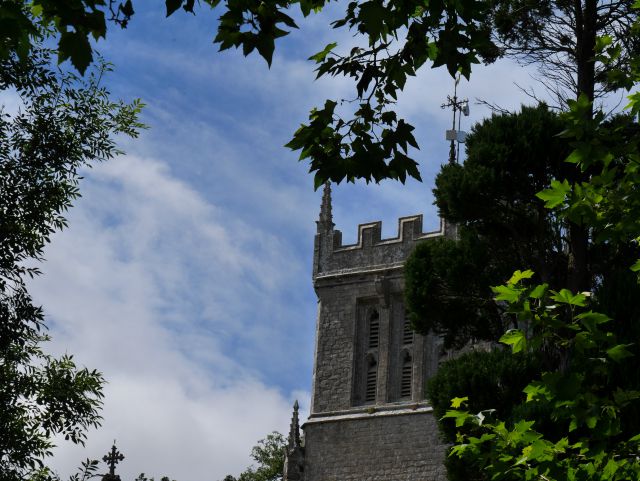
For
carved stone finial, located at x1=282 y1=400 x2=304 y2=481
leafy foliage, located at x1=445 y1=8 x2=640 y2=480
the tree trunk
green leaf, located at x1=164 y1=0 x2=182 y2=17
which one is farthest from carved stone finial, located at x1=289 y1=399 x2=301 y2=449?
green leaf, located at x1=164 y1=0 x2=182 y2=17

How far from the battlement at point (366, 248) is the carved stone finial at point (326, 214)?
0.20 meters

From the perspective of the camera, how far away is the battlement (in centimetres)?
4044

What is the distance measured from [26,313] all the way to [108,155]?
223 cm

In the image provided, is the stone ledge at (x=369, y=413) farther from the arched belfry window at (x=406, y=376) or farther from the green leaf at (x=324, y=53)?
the green leaf at (x=324, y=53)

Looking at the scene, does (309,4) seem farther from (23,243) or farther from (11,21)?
(23,243)

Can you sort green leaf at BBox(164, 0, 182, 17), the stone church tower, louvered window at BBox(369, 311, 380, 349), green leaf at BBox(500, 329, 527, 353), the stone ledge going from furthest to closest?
louvered window at BBox(369, 311, 380, 349), the stone ledge, the stone church tower, green leaf at BBox(500, 329, 527, 353), green leaf at BBox(164, 0, 182, 17)

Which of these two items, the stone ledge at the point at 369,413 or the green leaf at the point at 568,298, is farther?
the stone ledge at the point at 369,413

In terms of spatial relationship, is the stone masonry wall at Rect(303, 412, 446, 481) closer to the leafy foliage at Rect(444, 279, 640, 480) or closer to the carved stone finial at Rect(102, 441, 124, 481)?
the carved stone finial at Rect(102, 441, 124, 481)

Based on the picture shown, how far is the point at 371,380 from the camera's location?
129ft

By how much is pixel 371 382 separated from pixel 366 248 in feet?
13.1

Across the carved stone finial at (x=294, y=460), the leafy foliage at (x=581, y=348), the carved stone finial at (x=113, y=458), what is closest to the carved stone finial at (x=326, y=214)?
the carved stone finial at (x=294, y=460)

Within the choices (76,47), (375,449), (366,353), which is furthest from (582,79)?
(366,353)

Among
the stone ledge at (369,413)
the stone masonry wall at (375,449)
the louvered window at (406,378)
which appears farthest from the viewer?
the louvered window at (406,378)

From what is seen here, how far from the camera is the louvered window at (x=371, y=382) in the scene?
39125mm
